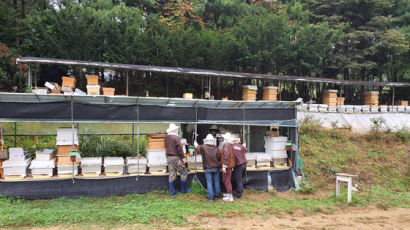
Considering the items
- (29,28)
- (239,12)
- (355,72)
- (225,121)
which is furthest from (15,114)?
(355,72)

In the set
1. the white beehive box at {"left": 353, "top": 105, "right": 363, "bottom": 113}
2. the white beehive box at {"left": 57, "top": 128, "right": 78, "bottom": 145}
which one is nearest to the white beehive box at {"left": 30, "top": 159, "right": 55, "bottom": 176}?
the white beehive box at {"left": 57, "top": 128, "right": 78, "bottom": 145}

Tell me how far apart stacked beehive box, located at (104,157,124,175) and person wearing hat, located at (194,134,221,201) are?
2.37 meters

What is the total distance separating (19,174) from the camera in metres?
6.96

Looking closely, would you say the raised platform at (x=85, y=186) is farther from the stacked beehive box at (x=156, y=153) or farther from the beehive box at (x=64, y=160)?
the beehive box at (x=64, y=160)

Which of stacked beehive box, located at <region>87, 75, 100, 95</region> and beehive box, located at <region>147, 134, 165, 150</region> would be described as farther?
stacked beehive box, located at <region>87, 75, 100, 95</region>

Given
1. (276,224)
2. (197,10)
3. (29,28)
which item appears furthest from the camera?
(197,10)

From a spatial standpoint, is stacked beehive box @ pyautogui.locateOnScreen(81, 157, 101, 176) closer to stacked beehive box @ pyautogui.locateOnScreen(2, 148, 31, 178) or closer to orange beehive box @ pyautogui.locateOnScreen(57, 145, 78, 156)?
orange beehive box @ pyautogui.locateOnScreen(57, 145, 78, 156)

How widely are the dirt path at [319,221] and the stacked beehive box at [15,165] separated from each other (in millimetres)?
4700

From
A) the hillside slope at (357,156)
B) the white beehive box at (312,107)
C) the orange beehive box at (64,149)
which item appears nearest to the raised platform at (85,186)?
the orange beehive box at (64,149)

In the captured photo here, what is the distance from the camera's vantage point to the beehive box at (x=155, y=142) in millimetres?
7863

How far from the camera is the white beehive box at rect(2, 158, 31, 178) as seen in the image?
22.5 feet

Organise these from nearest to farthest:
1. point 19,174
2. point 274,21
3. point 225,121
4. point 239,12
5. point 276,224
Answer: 1. point 276,224
2. point 19,174
3. point 225,121
4. point 274,21
5. point 239,12

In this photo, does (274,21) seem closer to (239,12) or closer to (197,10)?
(239,12)

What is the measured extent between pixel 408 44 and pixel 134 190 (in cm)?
2538
